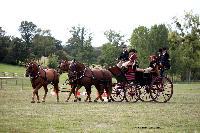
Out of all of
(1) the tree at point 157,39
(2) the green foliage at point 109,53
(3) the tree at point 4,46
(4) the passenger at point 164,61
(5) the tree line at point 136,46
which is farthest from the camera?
(3) the tree at point 4,46

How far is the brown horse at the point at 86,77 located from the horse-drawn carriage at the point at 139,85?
394mm

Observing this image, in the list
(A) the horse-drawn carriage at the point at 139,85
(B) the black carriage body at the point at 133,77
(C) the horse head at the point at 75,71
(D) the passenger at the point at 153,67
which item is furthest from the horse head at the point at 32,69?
(D) the passenger at the point at 153,67

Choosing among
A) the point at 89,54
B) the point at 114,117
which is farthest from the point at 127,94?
the point at 89,54

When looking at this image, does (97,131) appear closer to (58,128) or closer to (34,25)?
(58,128)

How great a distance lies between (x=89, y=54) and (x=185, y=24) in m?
44.7

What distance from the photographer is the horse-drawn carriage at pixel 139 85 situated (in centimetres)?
2314

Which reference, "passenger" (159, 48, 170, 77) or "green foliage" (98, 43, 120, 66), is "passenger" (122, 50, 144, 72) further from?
"green foliage" (98, 43, 120, 66)

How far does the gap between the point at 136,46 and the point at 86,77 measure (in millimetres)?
66385

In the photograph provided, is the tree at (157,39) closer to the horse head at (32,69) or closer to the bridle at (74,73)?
the bridle at (74,73)

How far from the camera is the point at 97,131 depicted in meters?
11.5

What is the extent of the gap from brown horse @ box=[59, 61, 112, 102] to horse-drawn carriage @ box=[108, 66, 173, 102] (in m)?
0.39

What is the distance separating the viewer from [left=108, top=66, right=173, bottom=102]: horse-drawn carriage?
23141mm

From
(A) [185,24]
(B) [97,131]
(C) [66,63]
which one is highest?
(A) [185,24]

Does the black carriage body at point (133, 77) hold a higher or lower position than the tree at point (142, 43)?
lower
